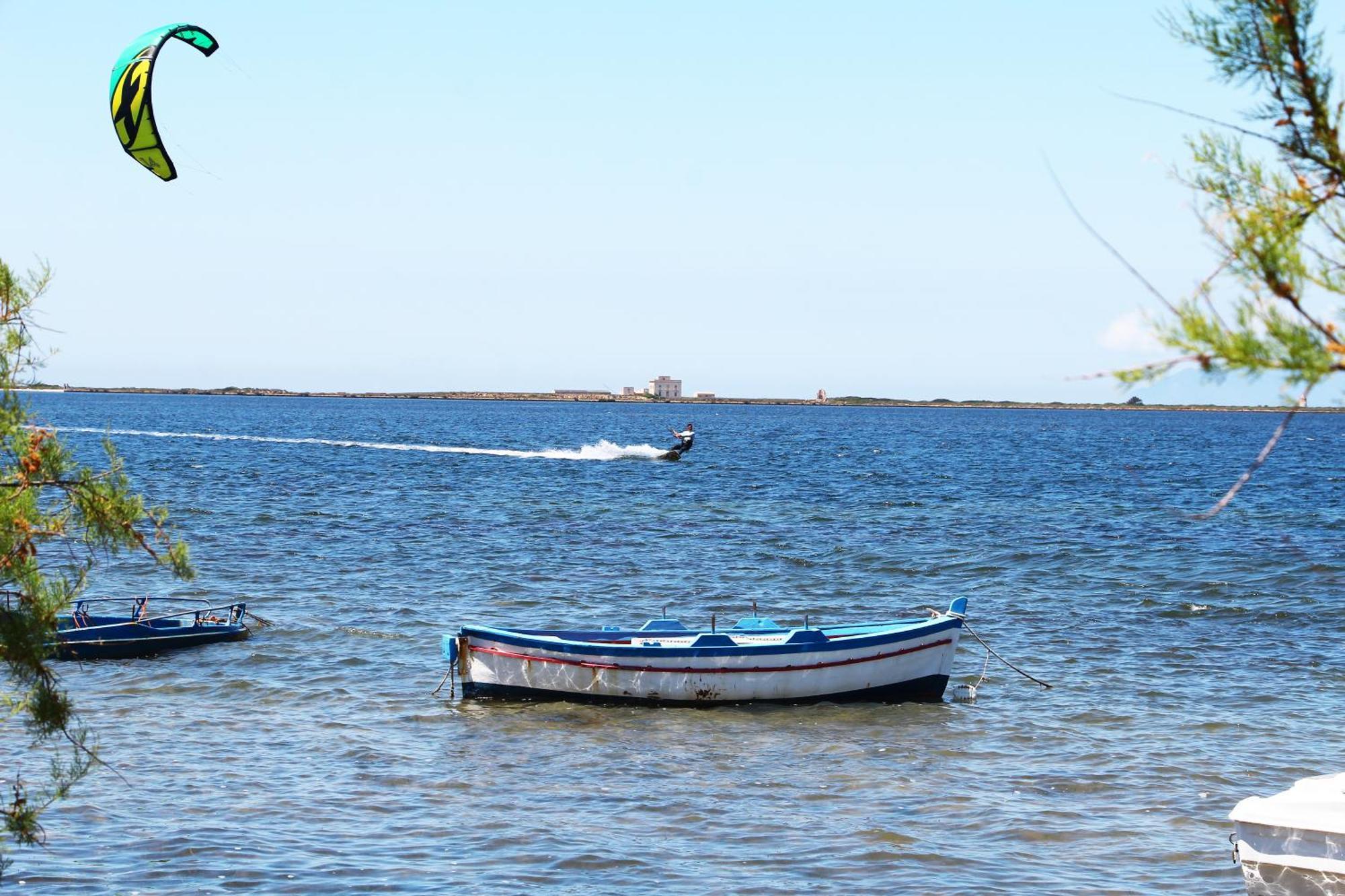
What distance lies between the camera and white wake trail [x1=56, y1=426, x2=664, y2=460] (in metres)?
89.4

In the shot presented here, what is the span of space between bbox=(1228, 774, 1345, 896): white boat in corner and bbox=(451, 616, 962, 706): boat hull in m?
9.02

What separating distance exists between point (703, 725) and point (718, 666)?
3.24 feet

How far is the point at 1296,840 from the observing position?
35.3 feet

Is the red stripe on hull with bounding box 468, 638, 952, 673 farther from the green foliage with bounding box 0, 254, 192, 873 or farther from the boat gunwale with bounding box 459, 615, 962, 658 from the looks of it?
the green foliage with bounding box 0, 254, 192, 873

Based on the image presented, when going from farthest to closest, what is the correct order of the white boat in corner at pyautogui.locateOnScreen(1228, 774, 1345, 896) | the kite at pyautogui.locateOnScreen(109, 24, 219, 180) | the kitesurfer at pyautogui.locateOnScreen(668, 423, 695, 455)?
the kitesurfer at pyautogui.locateOnScreen(668, 423, 695, 455)
the kite at pyautogui.locateOnScreen(109, 24, 219, 180)
the white boat in corner at pyautogui.locateOnScreen(1228, 774, 1345, 896)

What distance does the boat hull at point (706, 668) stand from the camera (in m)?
19.8

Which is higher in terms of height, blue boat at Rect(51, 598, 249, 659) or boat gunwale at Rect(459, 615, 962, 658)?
Answer: boat gunwale at Rect(459, 615, 962, 658)

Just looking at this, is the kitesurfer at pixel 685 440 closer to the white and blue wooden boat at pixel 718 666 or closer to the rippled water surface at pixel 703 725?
the rippled water surface at pixel 703 725

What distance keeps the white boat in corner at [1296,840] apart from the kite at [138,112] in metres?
12.1

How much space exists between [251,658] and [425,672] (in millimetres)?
3258

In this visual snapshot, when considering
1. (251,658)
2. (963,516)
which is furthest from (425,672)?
(963,516)

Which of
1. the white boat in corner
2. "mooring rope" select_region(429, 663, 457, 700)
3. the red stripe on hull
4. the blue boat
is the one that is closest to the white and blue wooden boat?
the red stripe on hull

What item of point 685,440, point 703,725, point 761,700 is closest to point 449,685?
point 703,725

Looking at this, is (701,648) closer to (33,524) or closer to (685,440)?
(33,524)
